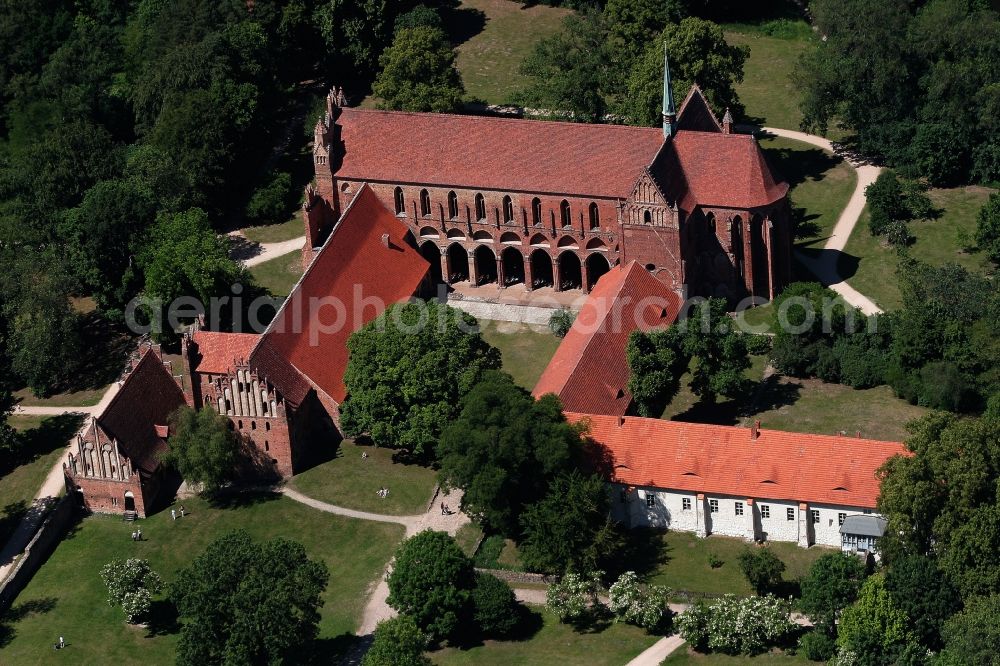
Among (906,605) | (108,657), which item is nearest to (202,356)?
(108,657)

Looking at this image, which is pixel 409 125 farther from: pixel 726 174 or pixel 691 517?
pixel 691 517

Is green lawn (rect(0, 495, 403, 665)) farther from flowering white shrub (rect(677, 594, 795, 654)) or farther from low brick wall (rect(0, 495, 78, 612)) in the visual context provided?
flowering white shrub (rect(677, 594, 795, 654))

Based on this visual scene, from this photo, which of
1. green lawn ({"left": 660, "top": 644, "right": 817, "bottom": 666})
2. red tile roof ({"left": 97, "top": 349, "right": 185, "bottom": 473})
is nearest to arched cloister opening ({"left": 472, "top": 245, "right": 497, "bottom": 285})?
red tile roof ({"left": 97, "top": 349, "right": 185, "bottom": 473})

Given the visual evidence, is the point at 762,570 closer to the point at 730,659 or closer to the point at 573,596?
the point at 730,659

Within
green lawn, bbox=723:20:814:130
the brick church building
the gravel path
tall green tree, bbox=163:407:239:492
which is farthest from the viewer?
green lawn, bbox=723:20:814:130

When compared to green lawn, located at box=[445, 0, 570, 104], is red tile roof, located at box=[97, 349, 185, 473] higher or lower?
lower

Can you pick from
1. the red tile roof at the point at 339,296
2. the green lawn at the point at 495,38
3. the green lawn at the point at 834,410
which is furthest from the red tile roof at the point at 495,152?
the green lawn at the point at 495,38

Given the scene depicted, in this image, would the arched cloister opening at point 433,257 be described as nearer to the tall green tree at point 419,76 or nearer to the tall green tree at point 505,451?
the tall green tree at point 419,76
